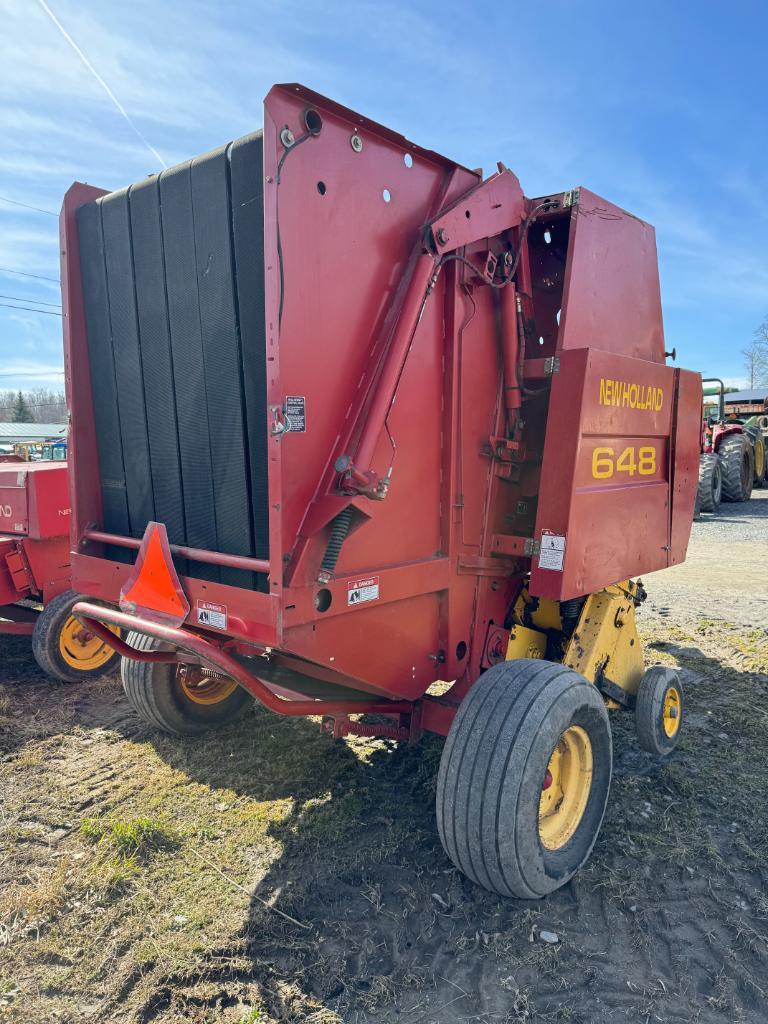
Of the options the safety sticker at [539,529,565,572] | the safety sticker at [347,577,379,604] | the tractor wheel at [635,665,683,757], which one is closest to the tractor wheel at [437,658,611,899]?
the safety sticker at [539,529,565,572]

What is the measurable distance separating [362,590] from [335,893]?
4.08ft

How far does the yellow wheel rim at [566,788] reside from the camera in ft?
9.42

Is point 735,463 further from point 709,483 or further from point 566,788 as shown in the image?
point 566,788

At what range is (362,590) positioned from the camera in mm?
2625

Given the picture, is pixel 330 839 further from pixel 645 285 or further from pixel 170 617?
pixel 645 285

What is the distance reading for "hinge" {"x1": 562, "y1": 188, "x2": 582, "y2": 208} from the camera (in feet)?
10.3

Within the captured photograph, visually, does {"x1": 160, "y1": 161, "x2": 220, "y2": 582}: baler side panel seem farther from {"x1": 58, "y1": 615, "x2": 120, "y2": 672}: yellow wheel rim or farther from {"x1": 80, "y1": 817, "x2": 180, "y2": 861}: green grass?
{"x1": 58, "y1": 615, "x2": 120, "y2": 672}: yellow wheel rim

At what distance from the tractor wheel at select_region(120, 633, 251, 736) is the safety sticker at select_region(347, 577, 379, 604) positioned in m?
1.51

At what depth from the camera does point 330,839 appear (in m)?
3.12

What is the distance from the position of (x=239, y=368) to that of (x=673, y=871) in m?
2.70

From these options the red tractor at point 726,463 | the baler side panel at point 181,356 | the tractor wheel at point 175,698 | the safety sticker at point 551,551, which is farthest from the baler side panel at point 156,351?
the red tractor at point 726,463

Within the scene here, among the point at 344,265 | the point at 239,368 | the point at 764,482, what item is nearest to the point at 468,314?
the point at 344,265

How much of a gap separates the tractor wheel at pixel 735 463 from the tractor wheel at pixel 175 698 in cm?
1329

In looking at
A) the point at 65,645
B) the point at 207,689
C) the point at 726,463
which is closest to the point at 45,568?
the point at 65,645
